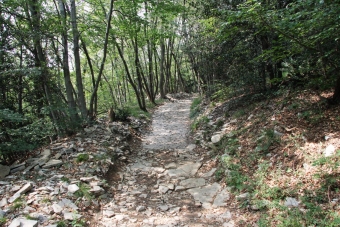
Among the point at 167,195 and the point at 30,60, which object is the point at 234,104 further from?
the point at 30,60

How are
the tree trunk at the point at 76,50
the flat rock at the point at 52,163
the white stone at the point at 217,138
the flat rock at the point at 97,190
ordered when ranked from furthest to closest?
the tree trunk at the point at 76,50, the white stone at the point at 217,138, the flat rock at the point at 52,163, the flat rock at the point at 97,190

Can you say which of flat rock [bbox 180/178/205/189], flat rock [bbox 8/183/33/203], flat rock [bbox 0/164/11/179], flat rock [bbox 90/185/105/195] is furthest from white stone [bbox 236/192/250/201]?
flat rock [bbox 0/164/11/179]

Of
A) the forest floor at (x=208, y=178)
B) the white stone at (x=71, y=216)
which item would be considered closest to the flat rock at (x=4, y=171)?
the forest floor at (x=208, y=178)

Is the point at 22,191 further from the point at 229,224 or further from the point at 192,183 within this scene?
the point at 229,224

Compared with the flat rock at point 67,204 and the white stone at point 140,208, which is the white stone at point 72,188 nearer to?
the flat rock at point 67,204

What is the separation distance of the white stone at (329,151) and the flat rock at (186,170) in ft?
10.0

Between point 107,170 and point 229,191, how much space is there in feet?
10.1

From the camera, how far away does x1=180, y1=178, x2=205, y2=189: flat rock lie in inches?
209

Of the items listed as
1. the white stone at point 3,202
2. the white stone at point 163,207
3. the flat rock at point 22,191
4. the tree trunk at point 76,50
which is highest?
the tree trunk at point 76,50

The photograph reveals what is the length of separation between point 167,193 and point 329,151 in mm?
3252

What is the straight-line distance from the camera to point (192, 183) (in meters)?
5.43

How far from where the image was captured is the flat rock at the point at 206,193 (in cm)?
457

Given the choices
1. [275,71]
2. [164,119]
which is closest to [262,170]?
[275,71]

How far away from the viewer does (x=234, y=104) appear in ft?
28.8
